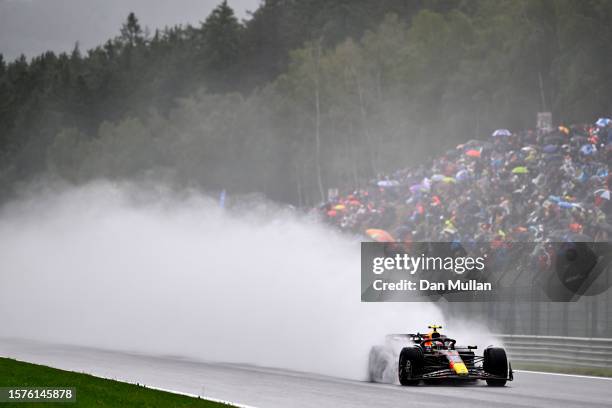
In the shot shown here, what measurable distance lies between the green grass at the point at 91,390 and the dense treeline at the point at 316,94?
41345mm

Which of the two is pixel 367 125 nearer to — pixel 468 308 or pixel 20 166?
pixel 468 308

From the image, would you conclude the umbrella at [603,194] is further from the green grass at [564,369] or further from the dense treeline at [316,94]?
the dense treeline at [316,94]

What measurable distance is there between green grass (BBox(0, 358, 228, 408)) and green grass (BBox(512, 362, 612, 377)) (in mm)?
11932

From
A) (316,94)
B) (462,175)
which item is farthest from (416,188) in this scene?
(316,94)

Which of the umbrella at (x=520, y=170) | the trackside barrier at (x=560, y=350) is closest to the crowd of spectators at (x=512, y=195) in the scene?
the umbrella at (x=520, y=170)

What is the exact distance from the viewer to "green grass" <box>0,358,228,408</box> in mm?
15367

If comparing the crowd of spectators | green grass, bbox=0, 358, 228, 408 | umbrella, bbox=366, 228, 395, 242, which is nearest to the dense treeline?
the crowd of spectators

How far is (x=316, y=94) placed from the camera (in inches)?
3383

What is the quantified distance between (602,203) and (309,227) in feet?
30.9

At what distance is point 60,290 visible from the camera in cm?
3853

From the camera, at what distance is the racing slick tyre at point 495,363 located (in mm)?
18938

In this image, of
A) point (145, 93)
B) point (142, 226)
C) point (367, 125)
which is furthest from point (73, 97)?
point (142, 226)

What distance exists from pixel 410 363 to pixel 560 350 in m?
8.33

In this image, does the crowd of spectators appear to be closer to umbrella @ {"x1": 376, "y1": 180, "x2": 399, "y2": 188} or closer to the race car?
umbrella @ {"x1": 376, "y1": 180, "x2": 399, "y2": 188}
